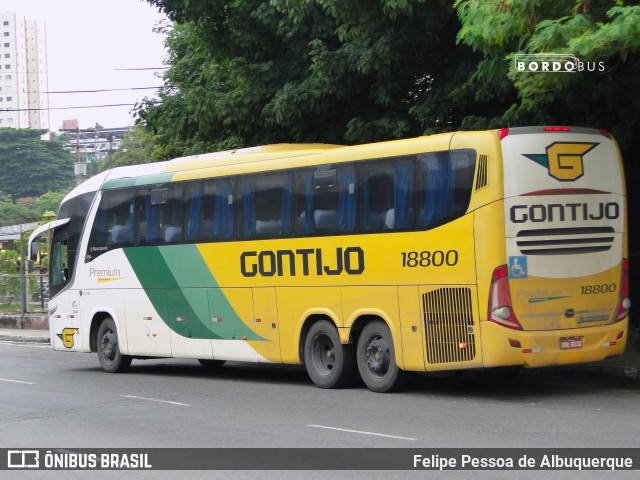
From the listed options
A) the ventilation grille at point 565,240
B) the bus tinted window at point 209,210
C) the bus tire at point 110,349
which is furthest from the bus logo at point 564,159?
the bus tire at point 110,349

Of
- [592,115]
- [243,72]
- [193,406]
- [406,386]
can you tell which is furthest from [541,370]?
[243,72]

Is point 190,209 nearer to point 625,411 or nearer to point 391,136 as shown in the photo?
point 391,136

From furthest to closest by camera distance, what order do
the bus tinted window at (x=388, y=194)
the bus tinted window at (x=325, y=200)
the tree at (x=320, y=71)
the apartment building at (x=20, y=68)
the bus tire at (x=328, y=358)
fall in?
the apartment building at (x=20, y=68) < the tree at (x=320, y=71) < the bus tire at (x=328, y=358) < the bus tinted window at (x=325, y=200) < the bus tinted window at (x=388, y=194)

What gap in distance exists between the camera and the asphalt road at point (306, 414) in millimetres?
10938

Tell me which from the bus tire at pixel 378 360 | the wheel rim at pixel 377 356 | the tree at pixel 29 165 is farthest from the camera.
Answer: the tree at pixel 29 165

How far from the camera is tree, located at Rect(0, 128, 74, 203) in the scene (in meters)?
96.7

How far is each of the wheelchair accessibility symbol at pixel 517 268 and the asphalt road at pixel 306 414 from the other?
5.21ft

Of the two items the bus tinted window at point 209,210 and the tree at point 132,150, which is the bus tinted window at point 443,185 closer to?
the bus tinted window at point 209,210

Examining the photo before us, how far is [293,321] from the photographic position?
16516 mm

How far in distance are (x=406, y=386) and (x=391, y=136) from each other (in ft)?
18.2

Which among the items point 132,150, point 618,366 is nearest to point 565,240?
point 618,366

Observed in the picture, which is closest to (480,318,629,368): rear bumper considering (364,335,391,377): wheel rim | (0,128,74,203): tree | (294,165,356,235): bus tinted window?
(364,335,391,377): wheel rim

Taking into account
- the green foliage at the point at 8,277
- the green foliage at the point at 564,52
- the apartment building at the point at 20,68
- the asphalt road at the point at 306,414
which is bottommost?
the asphalt road at the point at 306,414

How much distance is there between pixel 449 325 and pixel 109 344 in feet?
28.2
